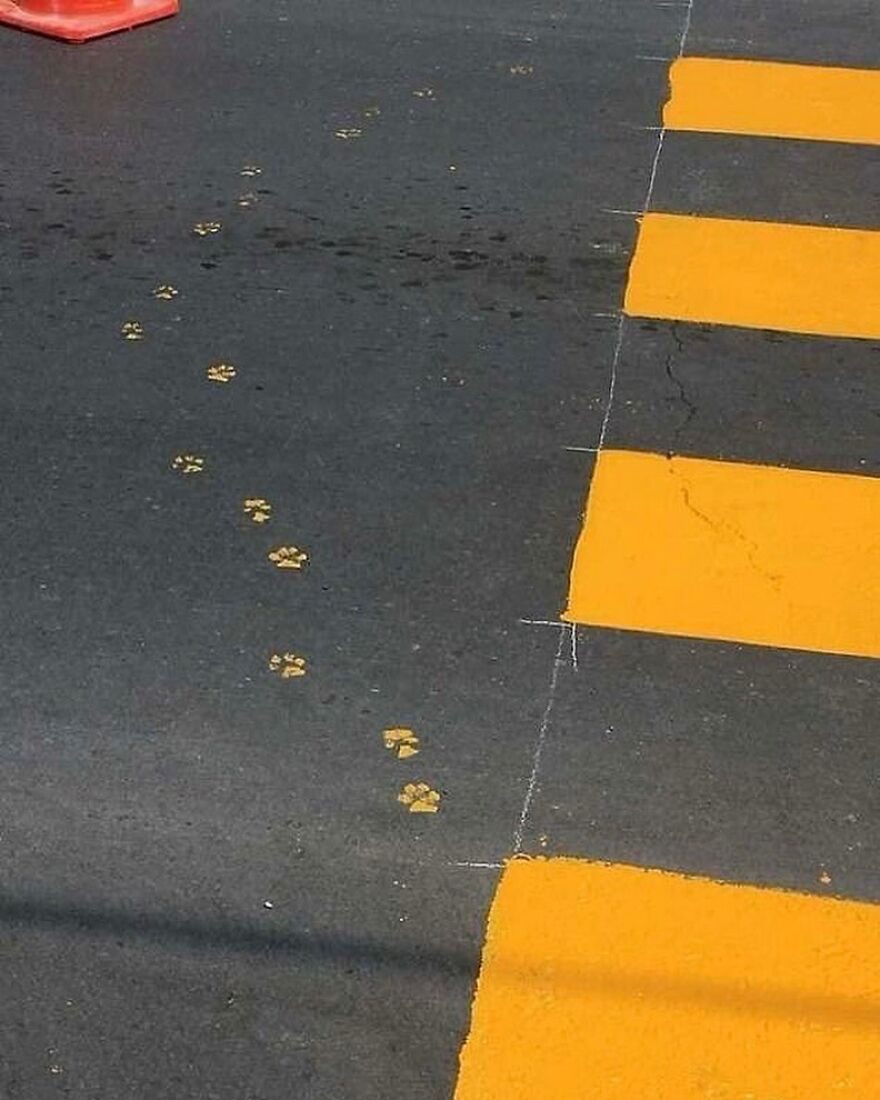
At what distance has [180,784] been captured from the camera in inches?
137

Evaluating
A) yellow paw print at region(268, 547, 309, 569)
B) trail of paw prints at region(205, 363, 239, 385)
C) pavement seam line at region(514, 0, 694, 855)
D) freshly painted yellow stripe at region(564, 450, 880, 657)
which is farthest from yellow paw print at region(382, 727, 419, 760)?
trail of paw prints at region(205, 363, 239, 385)

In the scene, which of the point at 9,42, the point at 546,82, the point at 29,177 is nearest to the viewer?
the point at 29,177

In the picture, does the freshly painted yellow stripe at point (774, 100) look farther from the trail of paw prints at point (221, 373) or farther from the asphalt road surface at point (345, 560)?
the trail of paw prints at point (221, 373)

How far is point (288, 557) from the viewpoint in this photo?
4.21 m

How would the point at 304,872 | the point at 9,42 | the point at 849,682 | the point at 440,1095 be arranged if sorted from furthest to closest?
1. the point at 9,42
2. the point at 849,682
3. the point at 304,872
4. the point at 440,1095

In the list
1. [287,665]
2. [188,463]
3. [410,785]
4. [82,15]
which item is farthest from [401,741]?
[82,15]

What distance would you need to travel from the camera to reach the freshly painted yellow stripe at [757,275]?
17.8 ft

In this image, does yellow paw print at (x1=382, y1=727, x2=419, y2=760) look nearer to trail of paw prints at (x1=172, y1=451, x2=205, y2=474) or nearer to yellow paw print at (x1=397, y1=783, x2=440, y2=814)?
yellow paw print at (x1=397, y1=783, x2=440, y2=814)

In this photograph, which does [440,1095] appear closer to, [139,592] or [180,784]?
[180,784]

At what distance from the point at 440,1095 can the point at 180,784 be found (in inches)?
37.5

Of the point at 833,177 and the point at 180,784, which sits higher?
the point at 833,177

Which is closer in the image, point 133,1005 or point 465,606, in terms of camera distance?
point 133,1005

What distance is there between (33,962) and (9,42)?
579cm

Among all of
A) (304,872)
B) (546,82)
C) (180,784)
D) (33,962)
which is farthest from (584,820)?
(546,82)
